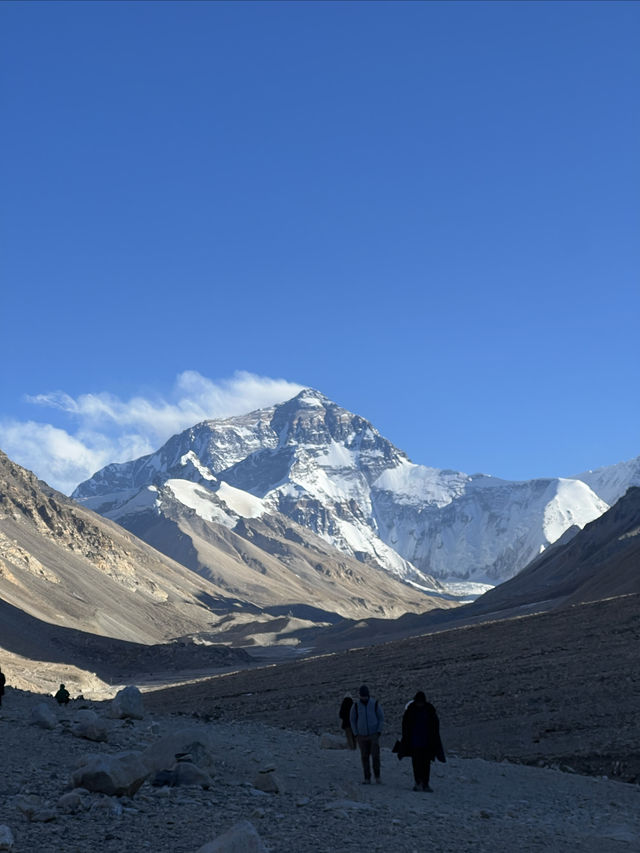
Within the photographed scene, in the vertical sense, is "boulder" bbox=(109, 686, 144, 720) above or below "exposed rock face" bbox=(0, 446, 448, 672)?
below

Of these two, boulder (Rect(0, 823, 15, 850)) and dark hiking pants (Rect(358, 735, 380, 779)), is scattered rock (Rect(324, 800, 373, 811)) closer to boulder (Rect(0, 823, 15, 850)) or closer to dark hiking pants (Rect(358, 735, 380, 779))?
dark hiking pants (Rect(358, 735, 380, 779))

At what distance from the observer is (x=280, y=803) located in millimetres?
11609

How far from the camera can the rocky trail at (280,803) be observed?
31.0 feet

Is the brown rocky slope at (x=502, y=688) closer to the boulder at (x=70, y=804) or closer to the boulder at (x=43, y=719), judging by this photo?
the boulder at (x=43, y=719)

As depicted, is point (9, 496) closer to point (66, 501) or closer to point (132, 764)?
point (66, 501)

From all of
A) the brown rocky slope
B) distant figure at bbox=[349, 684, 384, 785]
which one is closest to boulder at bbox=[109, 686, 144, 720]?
distant figure at bbox=[349, 684, 384, 785]

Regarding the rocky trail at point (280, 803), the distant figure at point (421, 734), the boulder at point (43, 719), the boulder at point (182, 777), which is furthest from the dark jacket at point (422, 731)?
the boulder at point (43, 719)

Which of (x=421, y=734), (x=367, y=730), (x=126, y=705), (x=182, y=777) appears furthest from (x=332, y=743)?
(x=182, y=777)

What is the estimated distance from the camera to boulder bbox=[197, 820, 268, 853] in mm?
8078

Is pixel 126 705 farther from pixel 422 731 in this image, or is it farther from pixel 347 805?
pixel 347 805

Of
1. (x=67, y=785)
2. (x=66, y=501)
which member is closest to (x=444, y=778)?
(x=67, y=785)

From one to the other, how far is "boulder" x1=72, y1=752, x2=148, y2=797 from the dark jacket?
13.6 ft

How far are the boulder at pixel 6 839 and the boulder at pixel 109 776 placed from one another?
7.09 feet

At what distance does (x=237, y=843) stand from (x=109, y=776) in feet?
10.2
